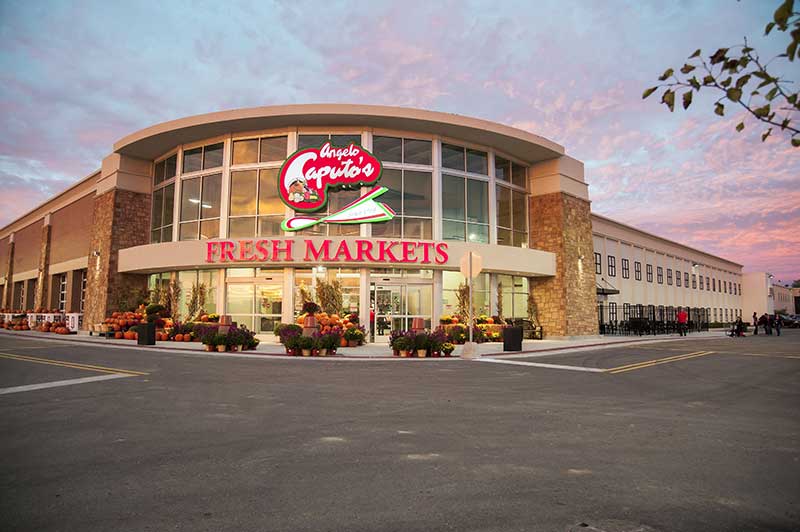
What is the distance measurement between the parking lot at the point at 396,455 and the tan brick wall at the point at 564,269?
20.4 metres

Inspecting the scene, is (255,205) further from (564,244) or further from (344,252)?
(564,244)

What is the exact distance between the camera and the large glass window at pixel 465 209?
1131 inches

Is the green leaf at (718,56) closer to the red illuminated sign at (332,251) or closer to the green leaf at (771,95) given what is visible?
the green leaf at (771,95)

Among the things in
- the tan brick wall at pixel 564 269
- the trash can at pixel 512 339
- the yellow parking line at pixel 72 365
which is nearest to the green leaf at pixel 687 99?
the yellow parking line at pixel 72 365

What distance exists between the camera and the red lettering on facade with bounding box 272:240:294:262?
1017 inches

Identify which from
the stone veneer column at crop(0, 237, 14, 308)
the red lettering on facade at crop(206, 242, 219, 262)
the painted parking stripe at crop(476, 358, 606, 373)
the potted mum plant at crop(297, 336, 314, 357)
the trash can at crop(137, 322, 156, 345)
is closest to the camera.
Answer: the painted parking stripe at crop(476, 358, 606, 373)

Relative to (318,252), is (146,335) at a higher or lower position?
lower

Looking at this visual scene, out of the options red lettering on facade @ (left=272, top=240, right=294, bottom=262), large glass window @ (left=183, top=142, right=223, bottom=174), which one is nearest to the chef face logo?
red lettering on facade @ (left=272, top=240, right=294, bottom=262)

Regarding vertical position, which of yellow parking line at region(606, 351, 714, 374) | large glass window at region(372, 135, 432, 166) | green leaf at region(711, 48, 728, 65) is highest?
large glass window at region(372, 135, 432, 166)

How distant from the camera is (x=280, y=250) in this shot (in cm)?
2597

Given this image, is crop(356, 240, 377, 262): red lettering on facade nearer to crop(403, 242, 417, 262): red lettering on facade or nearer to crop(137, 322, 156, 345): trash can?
crop(403, 242, 417, 262): red lettering on facade

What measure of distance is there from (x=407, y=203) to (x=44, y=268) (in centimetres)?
3739

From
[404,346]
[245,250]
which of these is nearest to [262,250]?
[245,250]

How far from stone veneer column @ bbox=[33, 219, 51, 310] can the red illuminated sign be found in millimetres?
29657
